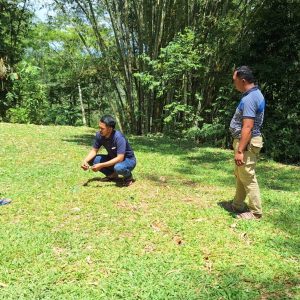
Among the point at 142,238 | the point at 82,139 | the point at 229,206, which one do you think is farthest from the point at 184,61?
the point at 142,238

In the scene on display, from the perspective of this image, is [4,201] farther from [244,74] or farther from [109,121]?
[244,74]

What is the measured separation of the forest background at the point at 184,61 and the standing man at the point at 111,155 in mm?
4626

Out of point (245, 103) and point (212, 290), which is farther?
point (245, 103)

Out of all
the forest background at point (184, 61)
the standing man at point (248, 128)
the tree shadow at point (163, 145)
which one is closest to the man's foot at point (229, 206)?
the standing man at point (248, 128)

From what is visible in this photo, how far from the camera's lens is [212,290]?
115 inches

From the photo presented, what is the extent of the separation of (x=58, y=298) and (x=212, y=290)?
111 cm

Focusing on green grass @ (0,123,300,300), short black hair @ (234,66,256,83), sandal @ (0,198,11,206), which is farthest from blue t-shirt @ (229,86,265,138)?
sandal @ (0,198,11,206)

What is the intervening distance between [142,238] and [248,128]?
143cm

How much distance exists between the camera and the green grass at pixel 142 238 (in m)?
2.96

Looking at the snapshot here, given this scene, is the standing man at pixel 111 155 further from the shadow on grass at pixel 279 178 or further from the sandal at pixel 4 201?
the shadow on grass at pixel 279 178

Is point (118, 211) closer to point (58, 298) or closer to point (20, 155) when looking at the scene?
point (58, 298)

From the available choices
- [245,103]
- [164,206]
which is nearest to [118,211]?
[164,206]

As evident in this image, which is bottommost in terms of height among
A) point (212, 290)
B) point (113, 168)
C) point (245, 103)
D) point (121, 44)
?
point (212, 290)

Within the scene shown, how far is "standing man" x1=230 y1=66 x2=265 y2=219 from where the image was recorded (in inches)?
147
